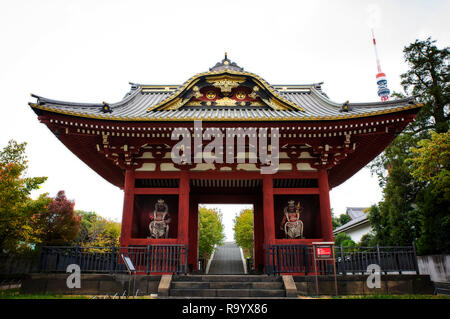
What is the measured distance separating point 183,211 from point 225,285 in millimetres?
3317

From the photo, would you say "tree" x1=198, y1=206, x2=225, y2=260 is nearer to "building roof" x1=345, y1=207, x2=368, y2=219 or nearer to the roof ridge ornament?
the roof ridge ornament

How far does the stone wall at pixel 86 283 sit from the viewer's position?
851 centimetres

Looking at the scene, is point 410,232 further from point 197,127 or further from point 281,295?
point 197,127

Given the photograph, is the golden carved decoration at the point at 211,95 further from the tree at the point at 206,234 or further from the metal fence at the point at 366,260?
the tree at the point at 206,234

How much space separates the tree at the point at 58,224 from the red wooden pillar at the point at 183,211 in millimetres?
13978

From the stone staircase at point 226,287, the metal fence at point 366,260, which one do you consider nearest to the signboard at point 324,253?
the metal fence at point 366,260

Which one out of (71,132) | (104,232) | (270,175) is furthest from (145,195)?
(104,232)

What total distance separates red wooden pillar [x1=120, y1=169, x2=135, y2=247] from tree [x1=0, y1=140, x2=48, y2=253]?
5.39 meters

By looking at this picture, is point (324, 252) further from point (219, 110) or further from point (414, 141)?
point (414, 141)

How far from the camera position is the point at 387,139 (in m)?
10.5

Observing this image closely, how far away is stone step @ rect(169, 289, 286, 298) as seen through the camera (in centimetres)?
784

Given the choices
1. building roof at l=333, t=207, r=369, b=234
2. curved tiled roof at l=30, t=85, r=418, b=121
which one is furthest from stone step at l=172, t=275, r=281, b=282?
building roof at l=333, t=207, r=369, b=234

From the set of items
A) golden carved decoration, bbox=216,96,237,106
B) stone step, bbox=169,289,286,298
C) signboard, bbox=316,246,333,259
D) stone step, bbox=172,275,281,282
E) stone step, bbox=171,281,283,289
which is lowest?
stone step, bbox=169,289,286,298

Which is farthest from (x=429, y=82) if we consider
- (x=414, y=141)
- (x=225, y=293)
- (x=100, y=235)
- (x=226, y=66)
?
(x=100, y=235)
